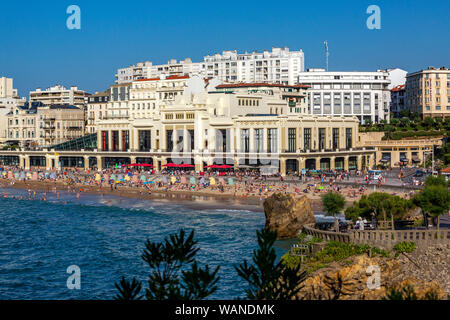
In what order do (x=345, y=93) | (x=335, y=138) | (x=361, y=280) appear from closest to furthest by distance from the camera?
(x=361, y=280) → (x=335, y=138) → (x=345, y=93)

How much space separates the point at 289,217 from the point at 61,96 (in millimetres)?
149874

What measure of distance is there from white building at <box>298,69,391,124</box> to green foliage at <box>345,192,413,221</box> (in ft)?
318

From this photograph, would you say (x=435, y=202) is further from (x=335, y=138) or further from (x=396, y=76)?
(x=396, y=76)

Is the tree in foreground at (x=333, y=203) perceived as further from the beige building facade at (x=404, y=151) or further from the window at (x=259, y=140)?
the beige building facade at (x=404, y=151)

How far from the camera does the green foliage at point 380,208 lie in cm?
4594

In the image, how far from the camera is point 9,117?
160 meters

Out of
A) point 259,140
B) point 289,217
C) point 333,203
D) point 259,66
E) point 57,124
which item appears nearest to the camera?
point 333,203

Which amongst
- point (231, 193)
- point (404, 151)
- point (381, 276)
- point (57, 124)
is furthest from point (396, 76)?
point (381, 276)

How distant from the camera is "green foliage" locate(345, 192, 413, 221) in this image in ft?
151

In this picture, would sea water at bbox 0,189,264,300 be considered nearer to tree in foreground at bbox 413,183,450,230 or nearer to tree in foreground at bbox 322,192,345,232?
tree in foreground at bbox 322,192,345,232

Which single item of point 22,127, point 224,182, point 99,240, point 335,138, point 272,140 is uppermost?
point 22,127

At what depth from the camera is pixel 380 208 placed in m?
45.9

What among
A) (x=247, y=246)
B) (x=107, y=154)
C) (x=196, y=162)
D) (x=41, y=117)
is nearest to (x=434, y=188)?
(x=247, y=246)

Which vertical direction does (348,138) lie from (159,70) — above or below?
below
